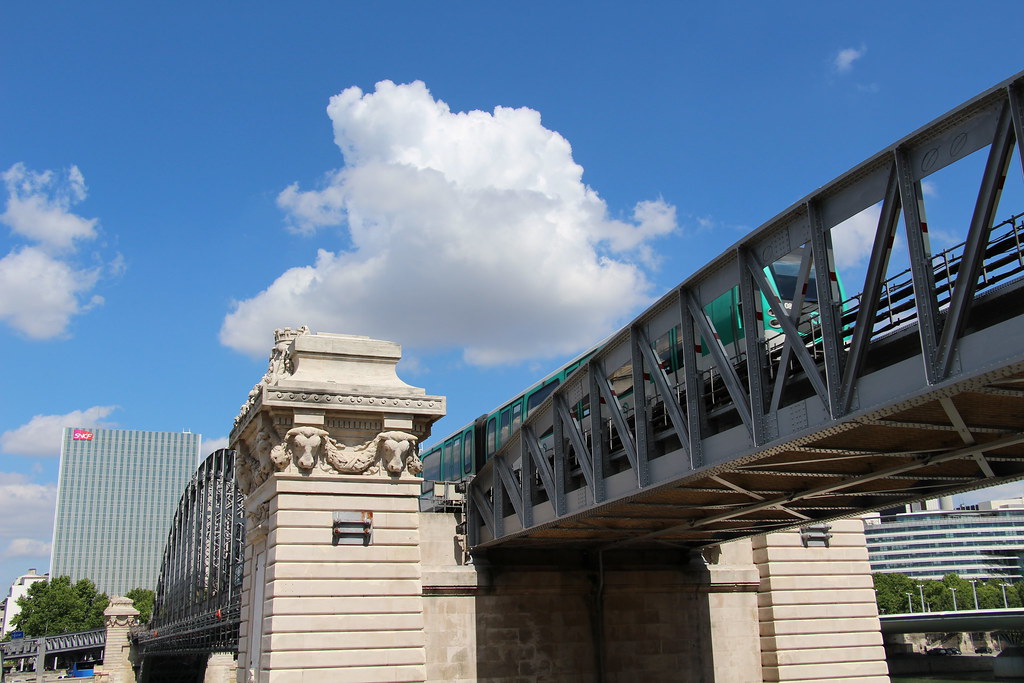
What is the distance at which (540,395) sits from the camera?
30.0 m

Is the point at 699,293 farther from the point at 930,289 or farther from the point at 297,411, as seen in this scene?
the point at 297,411

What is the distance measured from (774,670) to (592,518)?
37.6 feet

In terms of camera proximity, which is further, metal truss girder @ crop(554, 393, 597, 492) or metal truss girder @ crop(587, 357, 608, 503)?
metal truss girder @ crop(554, 393, 597, 492)

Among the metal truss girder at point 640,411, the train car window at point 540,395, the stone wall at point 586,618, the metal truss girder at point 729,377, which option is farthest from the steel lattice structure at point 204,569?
the metal truss girder at point 729,377

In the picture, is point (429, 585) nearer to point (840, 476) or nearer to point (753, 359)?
point (840, 476)

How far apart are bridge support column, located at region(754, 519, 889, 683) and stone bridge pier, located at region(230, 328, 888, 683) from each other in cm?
5

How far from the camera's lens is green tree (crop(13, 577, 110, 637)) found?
15138cm

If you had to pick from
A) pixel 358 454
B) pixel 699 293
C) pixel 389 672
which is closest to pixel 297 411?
pixel 358 454

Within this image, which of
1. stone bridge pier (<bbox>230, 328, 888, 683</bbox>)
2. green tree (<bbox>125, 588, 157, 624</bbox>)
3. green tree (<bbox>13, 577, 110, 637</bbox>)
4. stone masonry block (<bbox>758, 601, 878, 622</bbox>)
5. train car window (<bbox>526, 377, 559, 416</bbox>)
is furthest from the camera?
green tree (<bbox>125, 588, 157, 624</bbox>)

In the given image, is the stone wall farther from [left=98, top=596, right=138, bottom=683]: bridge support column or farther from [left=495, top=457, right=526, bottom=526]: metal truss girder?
[left=98, top=596, right=138, bottom=683]: bridge support column

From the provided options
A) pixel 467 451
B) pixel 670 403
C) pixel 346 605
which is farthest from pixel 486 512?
pixel 670 403

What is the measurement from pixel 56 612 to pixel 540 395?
14927cm

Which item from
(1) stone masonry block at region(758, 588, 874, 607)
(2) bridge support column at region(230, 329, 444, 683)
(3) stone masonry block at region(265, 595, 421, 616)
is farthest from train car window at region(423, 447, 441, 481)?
(3) stone masonry block at region(265, 595, 421, 616)

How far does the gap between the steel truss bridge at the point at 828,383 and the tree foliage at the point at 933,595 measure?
140 m
